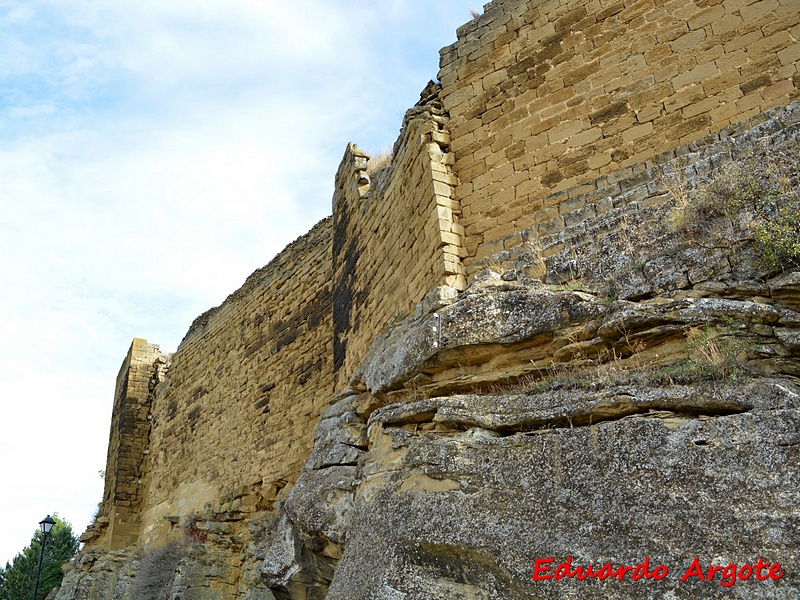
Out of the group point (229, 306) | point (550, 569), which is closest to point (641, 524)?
point (550, 569)

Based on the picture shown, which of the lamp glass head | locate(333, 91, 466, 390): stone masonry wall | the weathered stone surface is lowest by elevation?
the weathered stone surface

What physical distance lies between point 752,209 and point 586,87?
95.5 inches

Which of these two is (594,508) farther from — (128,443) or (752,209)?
(128,443)

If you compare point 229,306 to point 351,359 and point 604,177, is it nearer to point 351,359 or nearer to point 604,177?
point 351,359

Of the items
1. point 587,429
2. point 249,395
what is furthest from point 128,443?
point 587,429

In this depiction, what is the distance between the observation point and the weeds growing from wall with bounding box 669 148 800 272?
15.0ft

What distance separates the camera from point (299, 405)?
12.1 metres

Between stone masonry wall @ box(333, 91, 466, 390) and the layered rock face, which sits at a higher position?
stone masonry wall @ box(333, 91, 466, 390)

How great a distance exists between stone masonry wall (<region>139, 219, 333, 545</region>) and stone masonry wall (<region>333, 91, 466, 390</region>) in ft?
6.32

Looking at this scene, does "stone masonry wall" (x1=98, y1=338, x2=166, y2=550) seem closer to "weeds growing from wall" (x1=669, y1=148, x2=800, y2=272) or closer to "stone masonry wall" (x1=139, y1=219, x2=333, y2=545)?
"stone masonry wall" (x1=139, y1=219, x2=333, y2=545)

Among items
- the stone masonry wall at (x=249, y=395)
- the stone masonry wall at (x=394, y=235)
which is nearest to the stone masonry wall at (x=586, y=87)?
the stone masonry wall at (x=394, y=235)

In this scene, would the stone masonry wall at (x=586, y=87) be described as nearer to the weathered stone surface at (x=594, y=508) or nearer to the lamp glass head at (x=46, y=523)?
the weathered stone surface at (x=594, y=508)

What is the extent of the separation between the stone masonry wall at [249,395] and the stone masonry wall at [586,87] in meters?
5.19

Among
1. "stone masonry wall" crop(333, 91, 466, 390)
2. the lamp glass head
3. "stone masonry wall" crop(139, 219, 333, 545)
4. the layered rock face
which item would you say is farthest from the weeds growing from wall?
the lamp glass head
